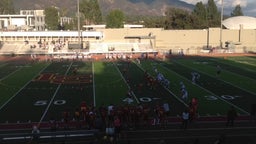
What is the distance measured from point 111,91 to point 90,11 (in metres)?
A: 85.1

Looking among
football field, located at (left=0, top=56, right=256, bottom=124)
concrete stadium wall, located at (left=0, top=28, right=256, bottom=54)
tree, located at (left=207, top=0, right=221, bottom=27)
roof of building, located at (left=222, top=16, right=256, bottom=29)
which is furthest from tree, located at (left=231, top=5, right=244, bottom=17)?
football field, located at (left=0, top=56, right=256, bottom=124)

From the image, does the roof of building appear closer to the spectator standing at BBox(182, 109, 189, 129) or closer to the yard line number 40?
the yard line number 40

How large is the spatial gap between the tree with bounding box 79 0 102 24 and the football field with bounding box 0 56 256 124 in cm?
7208

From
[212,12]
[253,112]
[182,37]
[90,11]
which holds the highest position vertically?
[90,11]

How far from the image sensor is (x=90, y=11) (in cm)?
10894

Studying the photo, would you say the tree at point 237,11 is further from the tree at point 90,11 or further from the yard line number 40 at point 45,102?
the yard line number 40 at point 45,102

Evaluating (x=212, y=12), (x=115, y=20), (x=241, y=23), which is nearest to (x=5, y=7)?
(x=115, y=20)

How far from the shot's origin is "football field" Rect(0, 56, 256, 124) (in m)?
21.0

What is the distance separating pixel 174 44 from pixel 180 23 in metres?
17.7

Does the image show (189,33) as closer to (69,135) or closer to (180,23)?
(180,23)

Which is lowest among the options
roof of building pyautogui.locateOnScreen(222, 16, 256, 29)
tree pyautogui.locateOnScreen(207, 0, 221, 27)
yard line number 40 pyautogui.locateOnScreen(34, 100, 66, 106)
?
yard line number 40 pyautogui.locateOnScreen(34, 100, 66, 106)

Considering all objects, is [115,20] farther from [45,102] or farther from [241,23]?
[45,102]

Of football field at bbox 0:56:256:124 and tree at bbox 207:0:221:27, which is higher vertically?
tree at bbox 207:0:221:27

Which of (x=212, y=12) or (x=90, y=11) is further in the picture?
(x=212, y=12)
